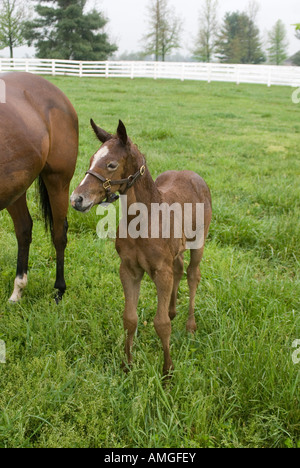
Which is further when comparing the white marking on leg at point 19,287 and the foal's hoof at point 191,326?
the white marking on leg at point 19,287

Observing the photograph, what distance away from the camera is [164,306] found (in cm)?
237

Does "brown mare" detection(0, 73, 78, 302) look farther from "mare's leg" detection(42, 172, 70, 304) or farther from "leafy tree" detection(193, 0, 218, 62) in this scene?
"leafy tree" detection(193, 0, 218, 62)

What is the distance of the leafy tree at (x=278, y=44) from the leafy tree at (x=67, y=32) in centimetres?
2696

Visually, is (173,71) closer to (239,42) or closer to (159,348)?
(159,348)

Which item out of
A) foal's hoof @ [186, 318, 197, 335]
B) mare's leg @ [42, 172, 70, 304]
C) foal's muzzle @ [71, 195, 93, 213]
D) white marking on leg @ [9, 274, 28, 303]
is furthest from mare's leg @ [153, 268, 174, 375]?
white marking on leg @ [9, 274, 28, 303]

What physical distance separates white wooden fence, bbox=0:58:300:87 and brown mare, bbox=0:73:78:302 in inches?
847

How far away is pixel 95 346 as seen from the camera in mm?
2732

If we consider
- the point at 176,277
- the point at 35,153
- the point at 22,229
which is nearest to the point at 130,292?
the point at 176,277

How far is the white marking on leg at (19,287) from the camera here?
3434 mm

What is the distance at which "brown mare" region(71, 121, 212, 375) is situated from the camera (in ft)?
6.68

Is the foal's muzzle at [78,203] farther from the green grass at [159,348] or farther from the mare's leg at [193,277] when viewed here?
the mare's leg at [193,277]

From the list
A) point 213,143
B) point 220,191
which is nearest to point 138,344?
point 220,191

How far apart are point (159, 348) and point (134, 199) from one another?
1.09 metres

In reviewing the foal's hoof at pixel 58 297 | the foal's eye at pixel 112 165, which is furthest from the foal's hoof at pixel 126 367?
the foal's eye at pixel 112 165
